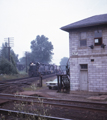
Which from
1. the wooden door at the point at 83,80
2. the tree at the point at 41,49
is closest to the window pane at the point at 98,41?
the wooden door at the point at 83,80

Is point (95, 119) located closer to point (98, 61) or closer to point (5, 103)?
point (5, 103)

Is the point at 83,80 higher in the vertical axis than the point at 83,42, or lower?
lower

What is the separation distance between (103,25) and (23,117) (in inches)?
404

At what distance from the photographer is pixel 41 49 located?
64375 millimetres

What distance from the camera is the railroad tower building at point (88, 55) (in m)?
12.7

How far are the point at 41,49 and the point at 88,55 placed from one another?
171 feet

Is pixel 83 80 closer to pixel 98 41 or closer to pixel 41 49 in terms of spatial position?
pixel 98 41

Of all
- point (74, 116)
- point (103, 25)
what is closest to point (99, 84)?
point (103, 25)

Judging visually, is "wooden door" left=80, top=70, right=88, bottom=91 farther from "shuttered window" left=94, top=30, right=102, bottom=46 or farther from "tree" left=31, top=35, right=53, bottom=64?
"tree" left=31, top=35, right=53, bottom=64

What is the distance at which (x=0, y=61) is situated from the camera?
103ft

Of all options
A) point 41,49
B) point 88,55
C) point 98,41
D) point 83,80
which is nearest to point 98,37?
point 98,41

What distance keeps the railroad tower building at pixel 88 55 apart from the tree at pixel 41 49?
49.4 m

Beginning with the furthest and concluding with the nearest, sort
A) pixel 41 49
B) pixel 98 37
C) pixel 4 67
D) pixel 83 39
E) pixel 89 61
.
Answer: pixel 41 49 → pixel 4 67 → pixel 83 39 → pixel 89 61 → pixel 98 37

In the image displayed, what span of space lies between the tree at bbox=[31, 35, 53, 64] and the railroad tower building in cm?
4935
